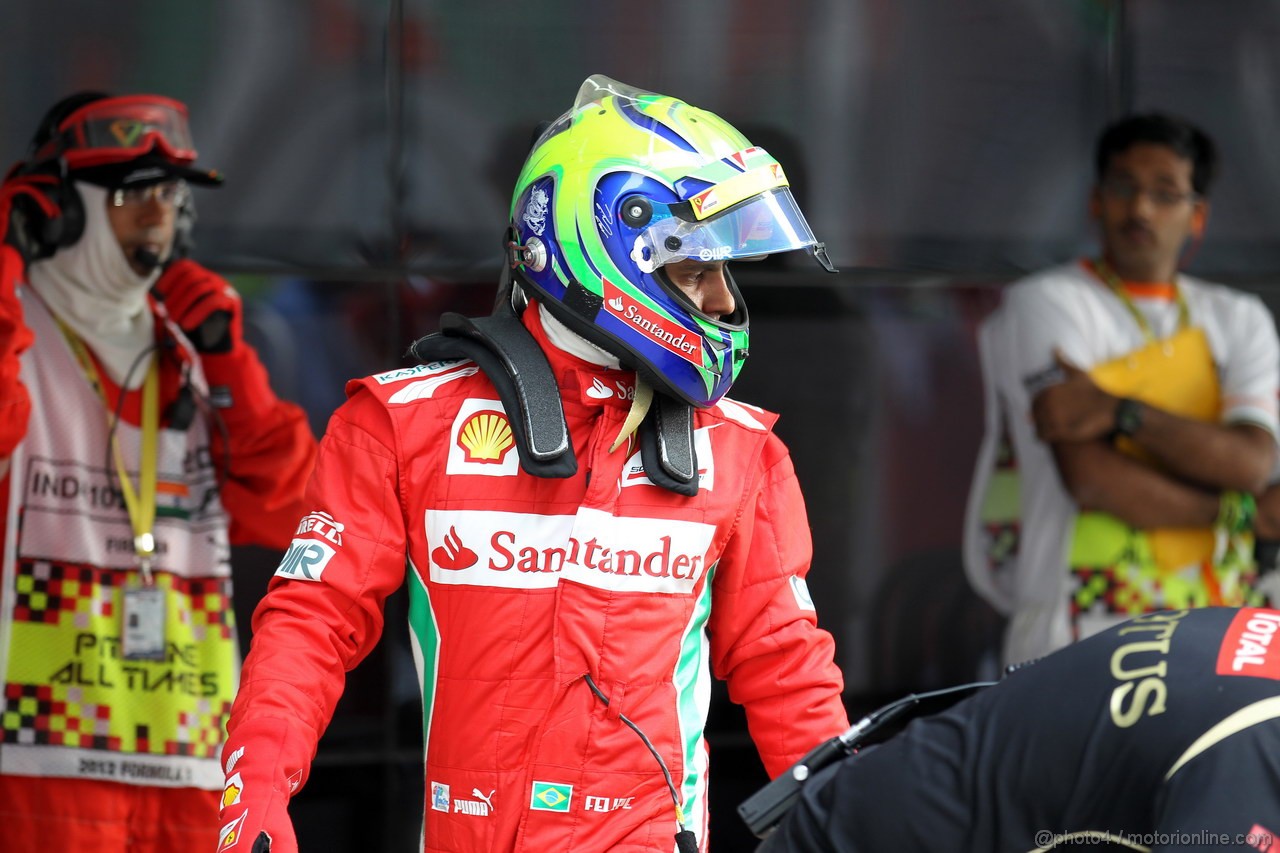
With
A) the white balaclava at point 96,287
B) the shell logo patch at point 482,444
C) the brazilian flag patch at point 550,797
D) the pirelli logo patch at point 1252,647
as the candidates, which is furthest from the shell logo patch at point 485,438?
the white balaclava at point 96,287

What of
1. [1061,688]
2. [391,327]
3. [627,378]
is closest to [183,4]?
[391,327]

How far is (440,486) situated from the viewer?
224cm

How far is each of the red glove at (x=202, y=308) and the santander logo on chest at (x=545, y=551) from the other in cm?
127

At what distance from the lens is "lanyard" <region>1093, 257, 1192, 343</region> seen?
13.0 ft

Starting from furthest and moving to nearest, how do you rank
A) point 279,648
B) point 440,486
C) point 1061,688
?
1. point 440,486
2. point 279,648
3. point 1061,688

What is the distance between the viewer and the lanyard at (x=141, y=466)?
3.21 m

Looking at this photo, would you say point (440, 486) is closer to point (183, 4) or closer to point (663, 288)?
point (663, 288)

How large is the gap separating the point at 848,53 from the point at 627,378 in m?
2.14

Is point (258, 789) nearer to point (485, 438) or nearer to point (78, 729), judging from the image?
point (485, 438)

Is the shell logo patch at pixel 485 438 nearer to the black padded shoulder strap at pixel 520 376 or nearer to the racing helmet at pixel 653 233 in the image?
the black padded shoulder strap at pixel 520 376

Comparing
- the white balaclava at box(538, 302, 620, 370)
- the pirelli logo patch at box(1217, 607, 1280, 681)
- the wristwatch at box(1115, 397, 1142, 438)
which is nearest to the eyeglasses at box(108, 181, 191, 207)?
the white balaclava at box(538, 302, 620, 370)

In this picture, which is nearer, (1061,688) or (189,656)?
(1061,688)

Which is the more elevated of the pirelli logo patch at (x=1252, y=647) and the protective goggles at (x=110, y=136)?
the protective goggles at (x=110, y=136)

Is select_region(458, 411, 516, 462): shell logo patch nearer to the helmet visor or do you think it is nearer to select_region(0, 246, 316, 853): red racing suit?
the helmet visor
